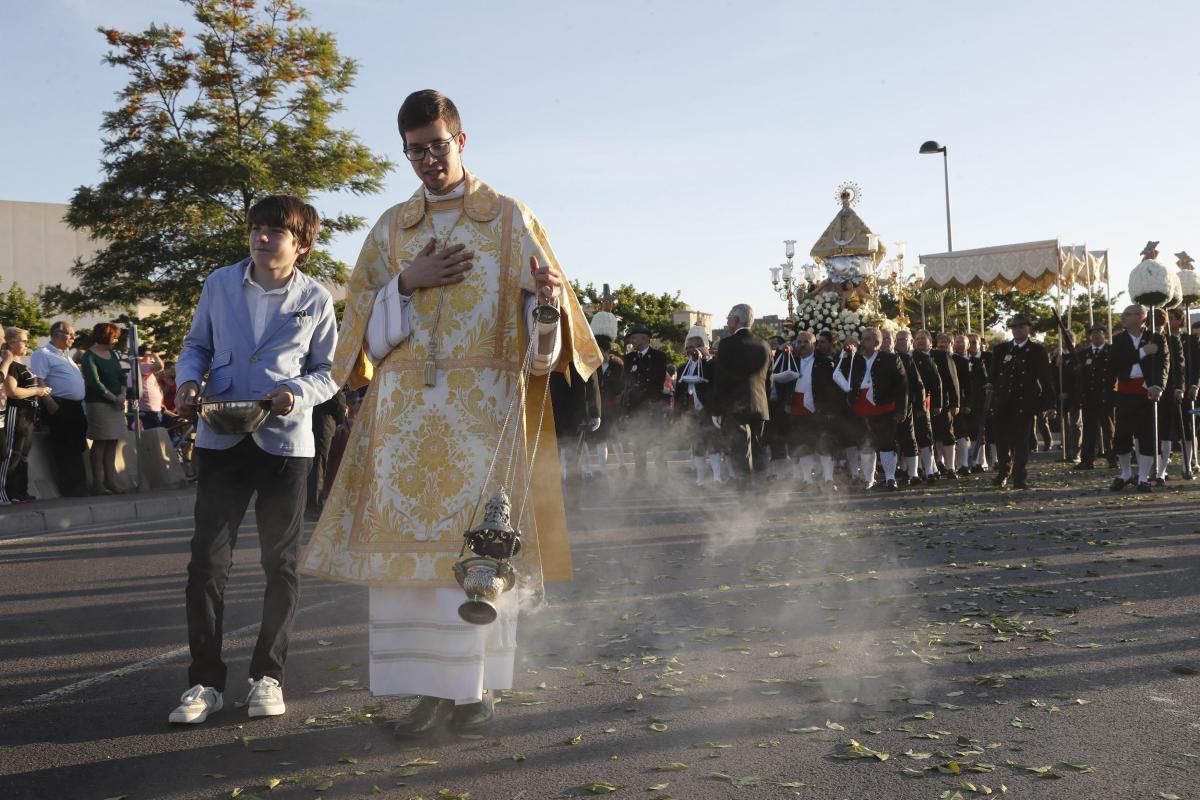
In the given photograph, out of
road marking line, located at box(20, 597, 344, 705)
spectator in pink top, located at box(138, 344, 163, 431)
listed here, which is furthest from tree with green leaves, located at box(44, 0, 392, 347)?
road marking line, located at box(20, 597, 344, 705)

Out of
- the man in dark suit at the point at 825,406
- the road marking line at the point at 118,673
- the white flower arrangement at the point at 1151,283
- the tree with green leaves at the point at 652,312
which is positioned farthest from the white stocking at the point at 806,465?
the tree with green leaves at the point at 652,312

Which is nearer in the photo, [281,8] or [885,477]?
[885,477]

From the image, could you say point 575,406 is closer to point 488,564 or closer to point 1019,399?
point 1019,399

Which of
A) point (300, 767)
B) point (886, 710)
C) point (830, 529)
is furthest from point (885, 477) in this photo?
point (300, 767)

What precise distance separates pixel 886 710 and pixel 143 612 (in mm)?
4502

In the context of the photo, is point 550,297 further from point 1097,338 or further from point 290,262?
point 1097,338

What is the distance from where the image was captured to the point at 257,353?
481cm

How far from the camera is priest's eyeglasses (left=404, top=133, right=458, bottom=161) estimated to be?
4.39 meters

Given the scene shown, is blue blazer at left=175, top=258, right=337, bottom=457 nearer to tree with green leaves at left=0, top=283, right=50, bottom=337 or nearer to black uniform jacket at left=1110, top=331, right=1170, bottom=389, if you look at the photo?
black uniform jacket at left=1110, top=331, right=1170, bottom=389

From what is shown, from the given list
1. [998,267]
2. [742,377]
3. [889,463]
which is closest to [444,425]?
[742,377]

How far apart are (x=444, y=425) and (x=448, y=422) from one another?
18mm

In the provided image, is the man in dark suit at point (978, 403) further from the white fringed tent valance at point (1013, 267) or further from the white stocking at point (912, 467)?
the white stocking at point (912, 467)

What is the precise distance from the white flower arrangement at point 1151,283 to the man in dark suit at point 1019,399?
150cm

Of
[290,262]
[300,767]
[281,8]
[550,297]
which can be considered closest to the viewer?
[300,767]
